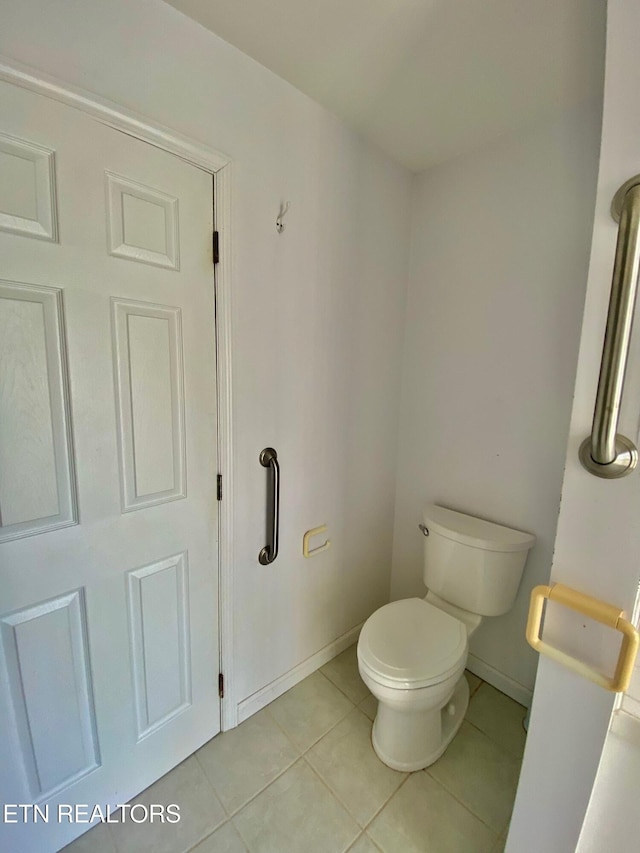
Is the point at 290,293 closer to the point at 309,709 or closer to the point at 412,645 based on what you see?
the point at 412,645

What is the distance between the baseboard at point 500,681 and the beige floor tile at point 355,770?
61 cm

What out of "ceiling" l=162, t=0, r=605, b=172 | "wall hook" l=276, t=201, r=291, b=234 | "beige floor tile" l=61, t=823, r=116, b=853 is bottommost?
"beige floor tile" l=61, t=823, r=116, b=853

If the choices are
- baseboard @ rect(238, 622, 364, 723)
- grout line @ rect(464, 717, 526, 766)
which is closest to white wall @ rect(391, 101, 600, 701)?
grout line @ rect(464, 717, 526, 766)

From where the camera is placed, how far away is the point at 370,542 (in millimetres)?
1935

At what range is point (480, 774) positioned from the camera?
1.33 m

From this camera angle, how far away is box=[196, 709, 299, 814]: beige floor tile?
125 centimetres

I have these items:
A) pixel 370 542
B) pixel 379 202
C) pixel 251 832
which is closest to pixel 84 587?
pixel 251 832

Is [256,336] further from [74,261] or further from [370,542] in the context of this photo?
[370,542]

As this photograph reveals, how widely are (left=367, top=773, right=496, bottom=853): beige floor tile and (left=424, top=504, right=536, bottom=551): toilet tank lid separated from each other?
0.85 m

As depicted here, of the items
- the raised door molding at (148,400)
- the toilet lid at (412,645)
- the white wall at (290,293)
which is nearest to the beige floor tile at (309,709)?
the white wall at (290,293)

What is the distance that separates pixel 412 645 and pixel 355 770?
487 millimetres

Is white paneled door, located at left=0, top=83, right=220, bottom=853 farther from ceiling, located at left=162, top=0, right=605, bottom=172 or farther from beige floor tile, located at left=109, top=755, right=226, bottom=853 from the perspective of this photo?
ceiling, located at left=162, top=0, right=605, bottom=172

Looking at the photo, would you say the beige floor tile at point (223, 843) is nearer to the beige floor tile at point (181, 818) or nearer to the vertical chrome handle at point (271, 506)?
the beige floor tile at point (181, 818)

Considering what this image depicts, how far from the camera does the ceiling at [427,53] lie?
0.99 meters
